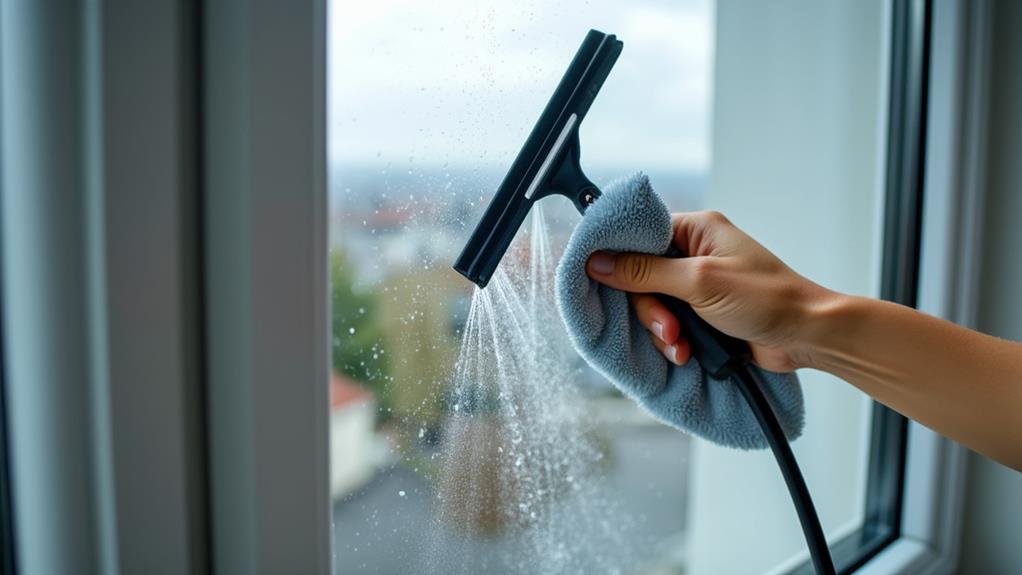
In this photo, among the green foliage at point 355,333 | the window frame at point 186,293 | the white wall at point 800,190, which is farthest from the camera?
the white wall at point 800,190

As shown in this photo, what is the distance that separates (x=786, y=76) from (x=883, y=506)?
621mm

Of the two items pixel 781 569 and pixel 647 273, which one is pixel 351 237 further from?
pixel 781 569

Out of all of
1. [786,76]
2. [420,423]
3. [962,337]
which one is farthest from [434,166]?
[786,76]

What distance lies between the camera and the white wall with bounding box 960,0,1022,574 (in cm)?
96

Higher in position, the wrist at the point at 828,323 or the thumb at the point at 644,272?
the thumb at the point at 644,272

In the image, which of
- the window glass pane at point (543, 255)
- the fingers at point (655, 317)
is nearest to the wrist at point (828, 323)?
the fingers at point (655, 317)

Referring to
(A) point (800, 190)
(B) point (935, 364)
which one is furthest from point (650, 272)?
(A) point (800, 190)

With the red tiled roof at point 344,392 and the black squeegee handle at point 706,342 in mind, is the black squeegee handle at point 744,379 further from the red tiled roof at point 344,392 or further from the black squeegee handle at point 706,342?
the red tiled roof at point 344,392

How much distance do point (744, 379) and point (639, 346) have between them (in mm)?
92

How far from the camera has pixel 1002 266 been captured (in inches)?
39.0

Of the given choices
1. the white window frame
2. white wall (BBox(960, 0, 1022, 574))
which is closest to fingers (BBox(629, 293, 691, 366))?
the white window frame

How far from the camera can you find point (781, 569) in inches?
32.3

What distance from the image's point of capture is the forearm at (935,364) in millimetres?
547

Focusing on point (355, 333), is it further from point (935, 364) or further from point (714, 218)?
point (935, 364)
